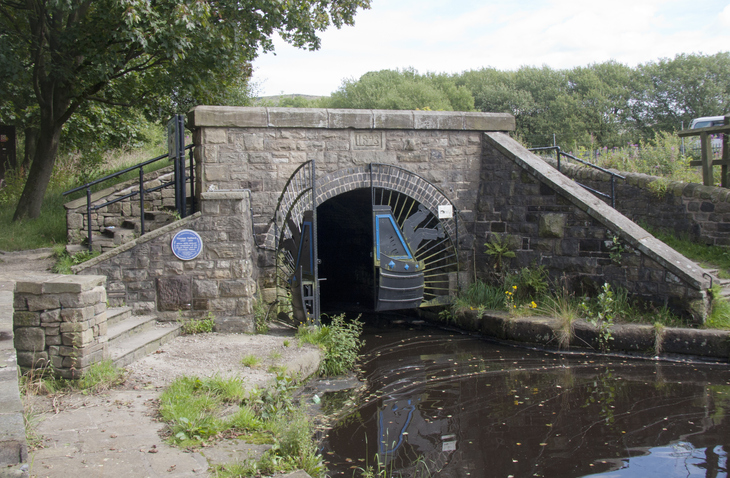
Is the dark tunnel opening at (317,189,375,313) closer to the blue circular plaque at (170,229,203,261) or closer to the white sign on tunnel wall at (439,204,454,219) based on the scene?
the white sign on tunnel wall at (439,204,454,219)

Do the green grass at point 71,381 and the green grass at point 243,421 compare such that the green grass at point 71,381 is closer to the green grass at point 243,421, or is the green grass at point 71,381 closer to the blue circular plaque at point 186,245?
the green grass at point 243,421

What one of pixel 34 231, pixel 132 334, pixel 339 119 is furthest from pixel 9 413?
pixel 34 231

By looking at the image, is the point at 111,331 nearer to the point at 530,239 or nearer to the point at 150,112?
the point at 530,239

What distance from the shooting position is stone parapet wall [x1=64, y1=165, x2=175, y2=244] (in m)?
10.0

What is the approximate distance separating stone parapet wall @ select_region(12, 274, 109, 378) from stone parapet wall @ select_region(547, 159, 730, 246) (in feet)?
32.3

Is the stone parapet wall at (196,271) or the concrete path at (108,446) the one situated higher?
the stone parapet wall at (196,271)

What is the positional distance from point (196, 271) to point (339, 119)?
3.21m

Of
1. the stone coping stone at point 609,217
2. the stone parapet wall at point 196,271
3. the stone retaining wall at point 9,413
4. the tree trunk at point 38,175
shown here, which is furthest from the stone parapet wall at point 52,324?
the tree trunk at point 38,175

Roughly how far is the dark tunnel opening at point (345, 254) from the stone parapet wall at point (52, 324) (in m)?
6.79

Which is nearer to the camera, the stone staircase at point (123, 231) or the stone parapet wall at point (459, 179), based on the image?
the stone parapet wall at point (459, 179)

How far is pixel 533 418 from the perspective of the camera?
17.0ft

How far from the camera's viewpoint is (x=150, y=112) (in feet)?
42.6

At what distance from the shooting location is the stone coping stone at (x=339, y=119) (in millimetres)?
8055

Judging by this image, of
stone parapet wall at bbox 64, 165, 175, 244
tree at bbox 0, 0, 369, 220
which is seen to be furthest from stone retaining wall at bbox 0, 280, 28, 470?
tree at bbox 0, 0, 369, 220
